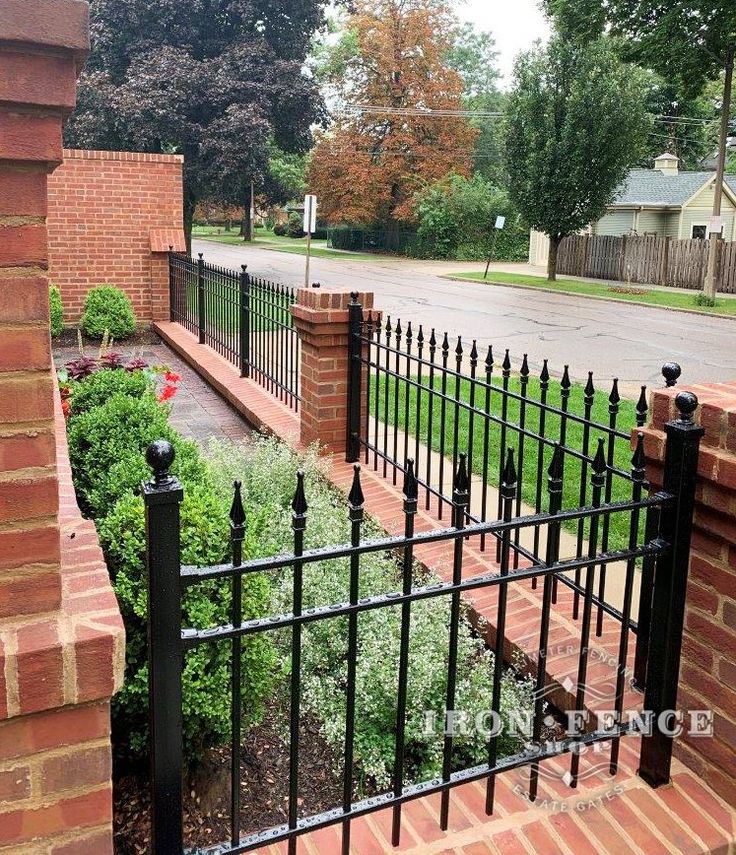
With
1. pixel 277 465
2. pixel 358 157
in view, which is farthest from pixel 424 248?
pixel 277 465

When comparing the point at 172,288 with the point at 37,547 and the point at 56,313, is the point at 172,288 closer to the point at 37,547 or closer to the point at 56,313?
the point at 56,313

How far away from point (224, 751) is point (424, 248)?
1597 inches

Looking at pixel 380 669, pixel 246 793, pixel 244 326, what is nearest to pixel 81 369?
pixel 244 326

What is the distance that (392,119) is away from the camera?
4312cm

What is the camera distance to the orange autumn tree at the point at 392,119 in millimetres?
42031

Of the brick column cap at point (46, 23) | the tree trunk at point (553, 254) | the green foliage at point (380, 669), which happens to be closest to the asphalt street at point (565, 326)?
the tree trunk at point (553, 254)

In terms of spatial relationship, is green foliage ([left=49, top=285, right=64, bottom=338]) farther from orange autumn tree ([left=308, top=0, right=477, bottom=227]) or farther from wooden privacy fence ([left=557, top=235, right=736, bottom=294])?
orange autumn tree ([left=308, top=0, right=477, bottom=227])

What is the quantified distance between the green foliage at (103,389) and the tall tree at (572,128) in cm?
2217

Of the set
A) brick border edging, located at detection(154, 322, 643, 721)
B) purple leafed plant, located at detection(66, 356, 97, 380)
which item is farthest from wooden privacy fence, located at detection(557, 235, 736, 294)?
purple leafed plant, located at detection(66, 356, 97, 380)

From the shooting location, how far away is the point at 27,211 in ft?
5.50

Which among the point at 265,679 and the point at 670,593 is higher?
the point at 670,593

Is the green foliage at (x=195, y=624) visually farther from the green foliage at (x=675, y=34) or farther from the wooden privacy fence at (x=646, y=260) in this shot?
the wooden privacy fence at (x=646, y=260)

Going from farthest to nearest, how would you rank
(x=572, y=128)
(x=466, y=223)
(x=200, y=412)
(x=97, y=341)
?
(x=466, y=223) → (x=572, y=128) → (x=97, y=341) → (x=200, y=412)

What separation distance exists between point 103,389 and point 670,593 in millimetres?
3749
